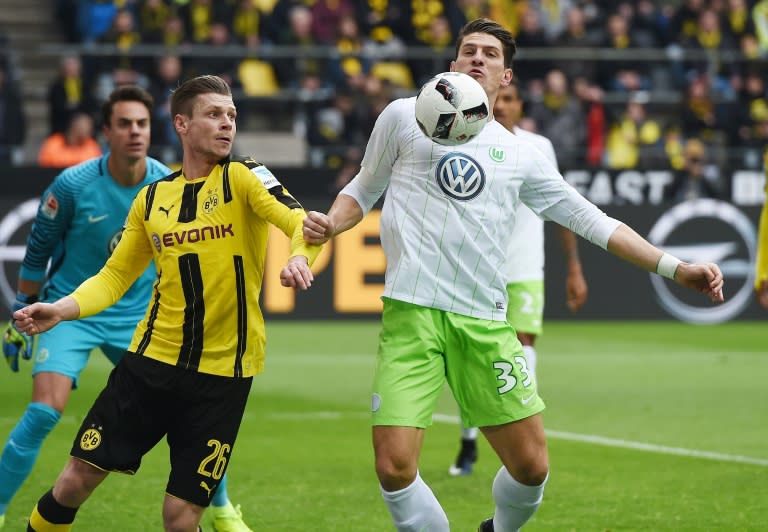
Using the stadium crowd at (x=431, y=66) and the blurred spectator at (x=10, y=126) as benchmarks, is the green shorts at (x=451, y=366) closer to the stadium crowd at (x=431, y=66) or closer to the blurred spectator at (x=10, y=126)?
the stadium crowd at (x=431, y=66)

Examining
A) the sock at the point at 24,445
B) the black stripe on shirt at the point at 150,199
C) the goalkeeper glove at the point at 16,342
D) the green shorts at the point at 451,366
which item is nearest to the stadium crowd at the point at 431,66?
the goalkeeper glove at the point at 16,342

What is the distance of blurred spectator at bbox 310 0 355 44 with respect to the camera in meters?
22.2

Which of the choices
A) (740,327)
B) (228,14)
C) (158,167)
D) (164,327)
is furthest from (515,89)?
(228,14)

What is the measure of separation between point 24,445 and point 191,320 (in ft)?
6.08

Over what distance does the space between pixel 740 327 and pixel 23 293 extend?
13125 mm

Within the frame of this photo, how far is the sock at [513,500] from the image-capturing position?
20.2 ft

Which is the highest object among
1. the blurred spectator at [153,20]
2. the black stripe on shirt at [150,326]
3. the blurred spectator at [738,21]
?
the blurred spectator at [738,21]

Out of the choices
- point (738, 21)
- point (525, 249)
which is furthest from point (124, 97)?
point (738, 21)

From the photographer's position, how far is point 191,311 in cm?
583

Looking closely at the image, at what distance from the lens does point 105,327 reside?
7.57 meters

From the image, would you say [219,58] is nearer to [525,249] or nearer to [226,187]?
[525,249]

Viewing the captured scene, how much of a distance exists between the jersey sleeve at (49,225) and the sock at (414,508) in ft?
8.58

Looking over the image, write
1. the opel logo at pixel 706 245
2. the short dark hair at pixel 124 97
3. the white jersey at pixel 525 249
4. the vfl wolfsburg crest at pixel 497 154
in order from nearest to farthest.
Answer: the vfl wolfsburg crest at pixel 497 154, the short dark hair at pixel 124 97, the white jersey at pixel 525 249, the opel logo at pixel 706 245

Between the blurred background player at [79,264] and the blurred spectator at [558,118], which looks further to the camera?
the blurred spectator at [558,118]
